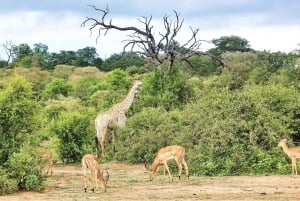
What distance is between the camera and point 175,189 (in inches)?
584

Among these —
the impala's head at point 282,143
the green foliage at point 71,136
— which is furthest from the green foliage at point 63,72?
the impala's head at point 282,143

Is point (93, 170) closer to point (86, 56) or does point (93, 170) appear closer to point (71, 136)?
point (71, 136)

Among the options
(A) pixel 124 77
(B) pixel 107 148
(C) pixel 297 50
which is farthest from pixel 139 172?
(C) pixel 297 50

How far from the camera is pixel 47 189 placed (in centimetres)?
1542

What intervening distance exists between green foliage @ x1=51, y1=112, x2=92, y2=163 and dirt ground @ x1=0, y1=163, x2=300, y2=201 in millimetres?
4272

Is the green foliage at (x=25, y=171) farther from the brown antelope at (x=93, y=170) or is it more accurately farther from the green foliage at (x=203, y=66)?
the green foliage at (x=203, y=66)

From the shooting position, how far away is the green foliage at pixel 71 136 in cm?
2280

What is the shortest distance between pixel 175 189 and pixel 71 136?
348 inches

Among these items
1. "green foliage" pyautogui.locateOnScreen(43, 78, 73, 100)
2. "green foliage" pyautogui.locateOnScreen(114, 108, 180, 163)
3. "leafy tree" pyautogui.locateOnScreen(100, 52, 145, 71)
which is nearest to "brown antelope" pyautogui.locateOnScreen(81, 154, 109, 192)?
"green foliage" pyautogui.locateOnScreen(114, 108, 180, 163)

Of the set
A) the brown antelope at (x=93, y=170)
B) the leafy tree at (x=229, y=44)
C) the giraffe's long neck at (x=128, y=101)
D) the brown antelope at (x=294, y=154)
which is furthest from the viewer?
the leafy tree at (x=229, y=44)

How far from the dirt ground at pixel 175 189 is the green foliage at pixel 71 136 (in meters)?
4.27

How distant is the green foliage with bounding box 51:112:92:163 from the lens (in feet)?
74.8

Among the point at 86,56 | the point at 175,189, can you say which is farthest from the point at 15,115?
the point at 86,56

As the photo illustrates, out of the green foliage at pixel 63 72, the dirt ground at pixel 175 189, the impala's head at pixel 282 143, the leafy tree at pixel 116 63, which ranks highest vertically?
the leafy tree at pixel 116 63
